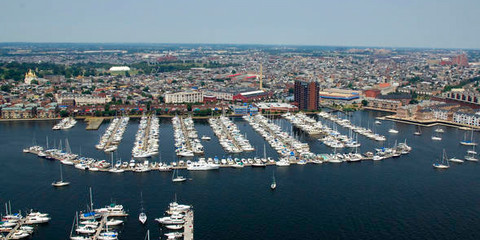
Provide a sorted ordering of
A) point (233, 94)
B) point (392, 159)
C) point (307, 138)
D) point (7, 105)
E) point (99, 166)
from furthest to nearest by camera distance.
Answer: point (233, 94)
point (7, 105)
point (307, 138)
point (392, 159)
point (99, 166)

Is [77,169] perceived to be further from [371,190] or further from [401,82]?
[401,82]

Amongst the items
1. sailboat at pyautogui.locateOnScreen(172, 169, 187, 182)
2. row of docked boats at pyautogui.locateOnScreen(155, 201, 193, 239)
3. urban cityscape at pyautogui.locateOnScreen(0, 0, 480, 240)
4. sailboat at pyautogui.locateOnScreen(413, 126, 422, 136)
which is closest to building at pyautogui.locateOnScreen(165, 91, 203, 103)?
urban cityscape at pyautogui.locateOnScreen(0, 0, 480, 240)

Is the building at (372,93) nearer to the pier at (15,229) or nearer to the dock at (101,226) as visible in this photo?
the dock at (101,226)

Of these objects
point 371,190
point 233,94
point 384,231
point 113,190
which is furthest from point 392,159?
point 233,94

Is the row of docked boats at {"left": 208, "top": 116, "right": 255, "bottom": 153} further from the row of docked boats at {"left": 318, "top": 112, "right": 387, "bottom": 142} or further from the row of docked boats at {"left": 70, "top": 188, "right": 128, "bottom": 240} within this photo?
the row of docked boats at {"left": 70, "top": 188, "right": 128, "bottom": 240}

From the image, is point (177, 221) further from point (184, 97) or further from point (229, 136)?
point (184, 97)

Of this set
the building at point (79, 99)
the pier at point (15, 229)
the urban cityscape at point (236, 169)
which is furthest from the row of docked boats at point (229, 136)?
the building at point (79, 99)

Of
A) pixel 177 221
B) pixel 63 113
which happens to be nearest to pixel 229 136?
pixel 177 221
